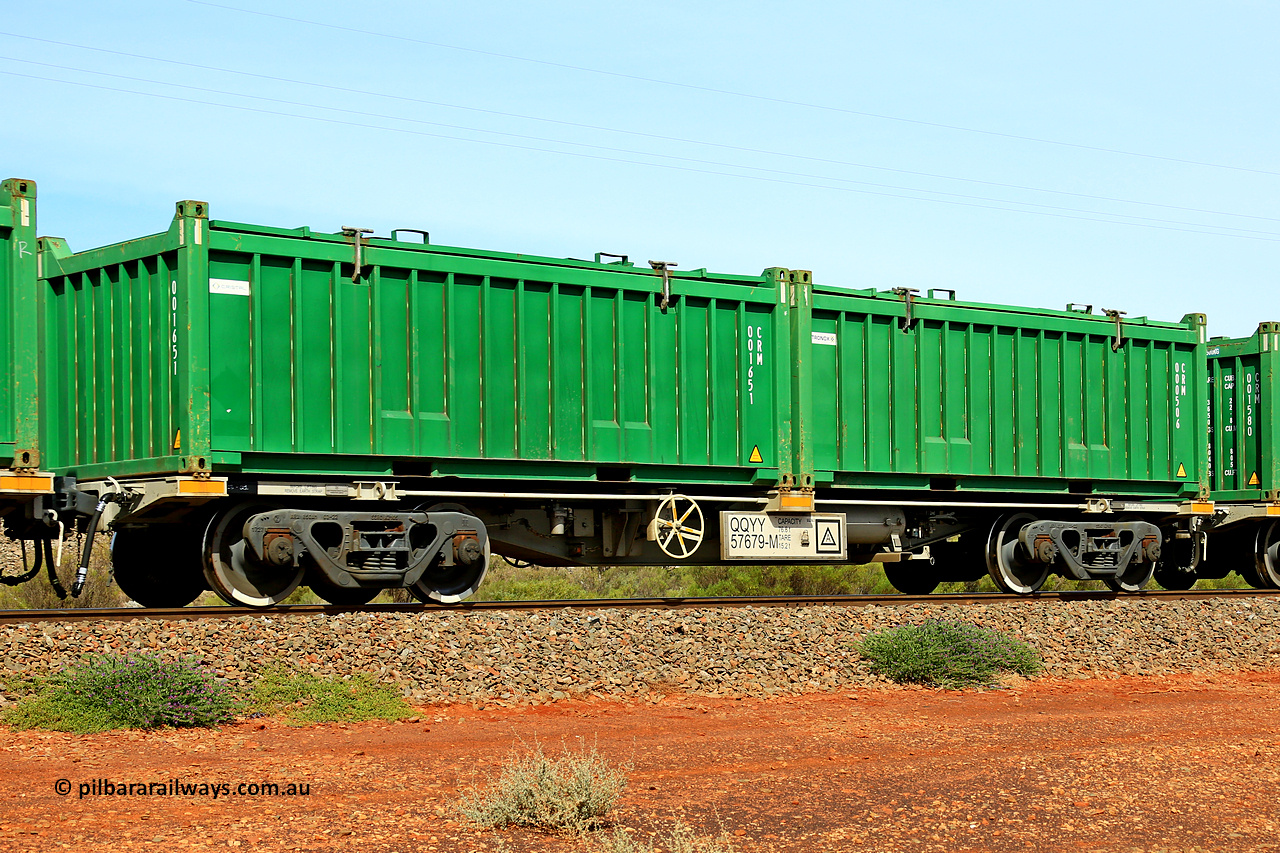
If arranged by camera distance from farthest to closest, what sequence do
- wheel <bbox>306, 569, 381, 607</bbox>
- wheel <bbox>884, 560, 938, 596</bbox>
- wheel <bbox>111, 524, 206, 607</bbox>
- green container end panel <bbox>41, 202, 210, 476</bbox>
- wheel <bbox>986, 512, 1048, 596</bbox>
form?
wheel <bbox>884, 560, 938, 596</bbox>
wheel <bbox>986, 512, 1048, 596</bbox>
wheel <bbox>111, 524, 206, 607</bbox>
wheel <bbox>306, 569, 381, 607</bbox>
green container end panel <bbox>41, 202, 210, 476</bbox>

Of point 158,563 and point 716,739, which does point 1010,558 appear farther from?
point 158,563

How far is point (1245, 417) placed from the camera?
19.9m

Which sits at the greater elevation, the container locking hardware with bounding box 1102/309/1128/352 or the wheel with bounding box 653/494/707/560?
the container locking hardware with bounding box 1102/309/1128/352

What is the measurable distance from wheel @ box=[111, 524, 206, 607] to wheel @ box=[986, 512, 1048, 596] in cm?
947

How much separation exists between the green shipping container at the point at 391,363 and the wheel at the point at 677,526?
1.05 feet

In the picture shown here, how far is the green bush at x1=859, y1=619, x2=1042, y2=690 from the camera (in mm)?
11500

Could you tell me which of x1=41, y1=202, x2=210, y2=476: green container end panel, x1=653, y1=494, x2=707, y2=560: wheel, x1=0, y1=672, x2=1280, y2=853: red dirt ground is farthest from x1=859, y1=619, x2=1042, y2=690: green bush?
x1=41, y1=202, x2=210, y2=476: green container end panel

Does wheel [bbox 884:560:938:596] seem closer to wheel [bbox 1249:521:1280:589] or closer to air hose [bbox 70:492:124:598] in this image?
wheel [bbox 1249:521:1280:589]

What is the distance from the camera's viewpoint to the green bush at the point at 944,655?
37.7 ft

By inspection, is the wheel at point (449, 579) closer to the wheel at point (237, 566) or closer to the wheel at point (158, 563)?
the wheel at point (237, 566)

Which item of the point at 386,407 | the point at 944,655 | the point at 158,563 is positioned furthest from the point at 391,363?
the point at 944,655

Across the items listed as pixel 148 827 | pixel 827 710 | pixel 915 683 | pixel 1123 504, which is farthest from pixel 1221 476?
pixel 148 827

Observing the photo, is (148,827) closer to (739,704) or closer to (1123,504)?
(739,704)

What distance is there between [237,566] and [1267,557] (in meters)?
14.5
